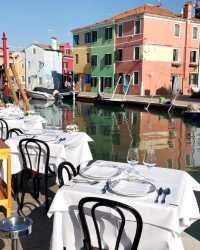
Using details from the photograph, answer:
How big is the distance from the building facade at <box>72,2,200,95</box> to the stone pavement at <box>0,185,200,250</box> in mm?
28479

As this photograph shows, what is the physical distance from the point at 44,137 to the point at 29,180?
118 centimetres

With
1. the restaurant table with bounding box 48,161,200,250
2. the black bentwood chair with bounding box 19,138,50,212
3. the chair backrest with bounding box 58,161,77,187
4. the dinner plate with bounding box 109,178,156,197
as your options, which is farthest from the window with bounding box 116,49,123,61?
the dinner plate with bounding box 109,178,156,197

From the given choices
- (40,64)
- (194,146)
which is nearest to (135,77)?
(40,64)

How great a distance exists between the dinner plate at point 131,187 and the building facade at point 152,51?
Answer: 97.7 feet

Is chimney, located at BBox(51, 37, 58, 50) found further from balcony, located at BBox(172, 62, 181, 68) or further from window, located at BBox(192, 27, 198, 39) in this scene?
window, located at BBox(192, 27, 198, 39)

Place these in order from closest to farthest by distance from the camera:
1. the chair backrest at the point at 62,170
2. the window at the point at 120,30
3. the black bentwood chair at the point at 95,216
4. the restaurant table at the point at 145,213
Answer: the black bentwood chair at the point at 95,216, the restaurant table at the point at 145,213, the chair backrest at the point at 62,170, the window at the point at 120,30

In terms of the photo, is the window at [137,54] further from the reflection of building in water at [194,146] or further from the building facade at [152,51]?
the reflection of building in water at [194,146]

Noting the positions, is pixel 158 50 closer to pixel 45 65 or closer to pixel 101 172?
pixel 45 65

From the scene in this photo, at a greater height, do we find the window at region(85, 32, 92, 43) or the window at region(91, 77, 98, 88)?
the window at region(85, 32, 92, 43)

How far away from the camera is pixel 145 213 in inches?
95.9

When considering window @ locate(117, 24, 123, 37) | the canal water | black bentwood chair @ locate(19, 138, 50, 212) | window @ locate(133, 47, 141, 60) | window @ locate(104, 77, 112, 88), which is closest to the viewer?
black bentwood chair @ locate(19, 138, 50, 212)

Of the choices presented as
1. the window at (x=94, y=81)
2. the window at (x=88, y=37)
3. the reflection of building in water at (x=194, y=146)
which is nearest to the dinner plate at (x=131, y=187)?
the reflection of building in water at (x=194, y=146)

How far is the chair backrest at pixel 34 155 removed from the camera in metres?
4.32

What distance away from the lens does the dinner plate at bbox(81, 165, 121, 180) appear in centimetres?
297
